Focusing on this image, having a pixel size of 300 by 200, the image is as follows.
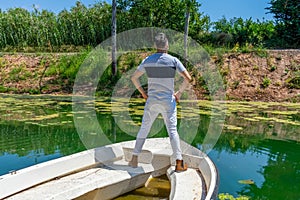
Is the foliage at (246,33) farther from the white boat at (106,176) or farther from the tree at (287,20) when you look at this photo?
the white boat at (106,176)

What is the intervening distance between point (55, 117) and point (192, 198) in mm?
5279

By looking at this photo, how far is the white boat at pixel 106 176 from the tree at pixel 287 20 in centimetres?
1314

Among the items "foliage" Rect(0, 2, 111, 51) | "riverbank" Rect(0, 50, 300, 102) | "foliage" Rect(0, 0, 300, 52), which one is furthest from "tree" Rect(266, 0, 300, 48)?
"foliage" Rect(0, 2, 111, 51)

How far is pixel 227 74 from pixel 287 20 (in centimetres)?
478

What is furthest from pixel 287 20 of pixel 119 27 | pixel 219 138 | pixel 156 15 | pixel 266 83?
pixel 219 138

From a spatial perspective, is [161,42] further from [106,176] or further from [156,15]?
[156,15]

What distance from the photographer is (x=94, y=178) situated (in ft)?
9.18

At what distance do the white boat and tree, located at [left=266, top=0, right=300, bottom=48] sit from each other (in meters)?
13.1

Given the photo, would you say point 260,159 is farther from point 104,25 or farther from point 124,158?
point 104,25

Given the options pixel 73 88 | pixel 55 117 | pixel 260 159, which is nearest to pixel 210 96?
pixel 73 88

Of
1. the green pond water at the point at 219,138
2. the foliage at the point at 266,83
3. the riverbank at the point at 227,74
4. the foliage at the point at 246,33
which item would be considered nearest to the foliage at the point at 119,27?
the foliage at the point at 246,33

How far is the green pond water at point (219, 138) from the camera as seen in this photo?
356 cm

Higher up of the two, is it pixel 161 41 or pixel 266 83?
pixel 161 41

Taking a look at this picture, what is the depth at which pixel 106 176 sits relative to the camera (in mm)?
2832
